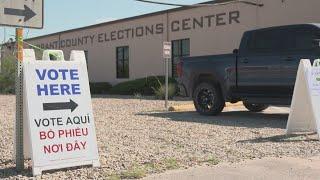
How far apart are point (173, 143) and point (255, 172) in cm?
255

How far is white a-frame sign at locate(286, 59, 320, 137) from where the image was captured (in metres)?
10.6

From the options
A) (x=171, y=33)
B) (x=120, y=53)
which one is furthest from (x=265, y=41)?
(x=120, y=53)

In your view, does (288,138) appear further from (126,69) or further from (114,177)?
(126,69)

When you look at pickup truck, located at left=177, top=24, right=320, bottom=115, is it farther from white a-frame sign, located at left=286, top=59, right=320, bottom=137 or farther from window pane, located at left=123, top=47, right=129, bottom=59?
window pane, located at left=123, top=47, right=129, bottom=59

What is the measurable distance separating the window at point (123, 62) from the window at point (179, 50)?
5015 mm

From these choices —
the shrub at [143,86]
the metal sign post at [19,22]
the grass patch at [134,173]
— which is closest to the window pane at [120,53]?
the shrub at [143,86]

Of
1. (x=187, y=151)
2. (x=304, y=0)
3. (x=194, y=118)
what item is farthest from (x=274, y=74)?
(x=304, y=0)

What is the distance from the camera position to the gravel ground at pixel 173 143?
7.71 metres

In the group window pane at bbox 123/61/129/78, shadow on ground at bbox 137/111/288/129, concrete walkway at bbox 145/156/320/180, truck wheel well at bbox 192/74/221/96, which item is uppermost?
window pane at bbox 123/61/129/78

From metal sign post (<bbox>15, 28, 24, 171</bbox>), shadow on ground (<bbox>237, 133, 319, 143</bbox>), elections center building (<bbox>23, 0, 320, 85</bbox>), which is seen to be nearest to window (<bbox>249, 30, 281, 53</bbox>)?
shadow on ground (<bbox>237, 133, 319, 143</bbox>)

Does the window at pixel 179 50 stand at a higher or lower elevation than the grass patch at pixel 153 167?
higher

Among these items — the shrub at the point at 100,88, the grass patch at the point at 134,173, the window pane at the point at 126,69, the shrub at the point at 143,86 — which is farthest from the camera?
the window pane at the point at 126,69

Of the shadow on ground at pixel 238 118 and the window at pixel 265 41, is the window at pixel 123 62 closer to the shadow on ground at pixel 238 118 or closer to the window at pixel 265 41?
the shadow on ground at pixel 238 118

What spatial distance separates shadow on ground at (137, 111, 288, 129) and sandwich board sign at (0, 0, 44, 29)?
641cm
